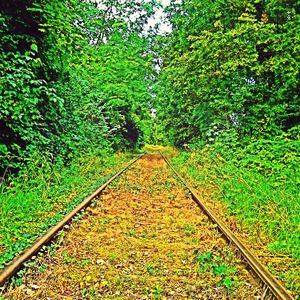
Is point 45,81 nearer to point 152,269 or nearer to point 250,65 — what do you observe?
point 152,269

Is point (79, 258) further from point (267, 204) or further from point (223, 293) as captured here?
point (267, 204)

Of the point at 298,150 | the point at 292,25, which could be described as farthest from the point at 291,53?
the point at 298,150

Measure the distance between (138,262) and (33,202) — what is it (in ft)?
9.84

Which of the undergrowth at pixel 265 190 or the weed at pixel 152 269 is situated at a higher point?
the undergrowth at pixel 265 190

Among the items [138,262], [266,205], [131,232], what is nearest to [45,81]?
[131,232]

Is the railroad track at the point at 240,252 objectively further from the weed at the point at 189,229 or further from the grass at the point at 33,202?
the weed at the point at 189,229

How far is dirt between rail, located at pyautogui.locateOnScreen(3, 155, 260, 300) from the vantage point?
3.61 meters

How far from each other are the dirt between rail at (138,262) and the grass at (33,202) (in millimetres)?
422

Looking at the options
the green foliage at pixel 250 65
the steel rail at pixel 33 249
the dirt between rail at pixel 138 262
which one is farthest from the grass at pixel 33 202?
the green foliage at pixel 250 65

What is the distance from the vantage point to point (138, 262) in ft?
14.6

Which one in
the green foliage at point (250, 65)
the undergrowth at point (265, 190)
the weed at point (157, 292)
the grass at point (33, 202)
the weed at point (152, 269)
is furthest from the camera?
the green foliage at point (250, 65)

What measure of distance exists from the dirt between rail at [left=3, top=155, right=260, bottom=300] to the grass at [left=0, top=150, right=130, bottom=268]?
1.38ft

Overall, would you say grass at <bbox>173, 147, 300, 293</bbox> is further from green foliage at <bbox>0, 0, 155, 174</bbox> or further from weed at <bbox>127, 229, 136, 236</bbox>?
green foliage at <bbox>0, 0, 155, 174</bbox>

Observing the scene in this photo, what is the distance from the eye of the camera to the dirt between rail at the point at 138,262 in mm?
3607
